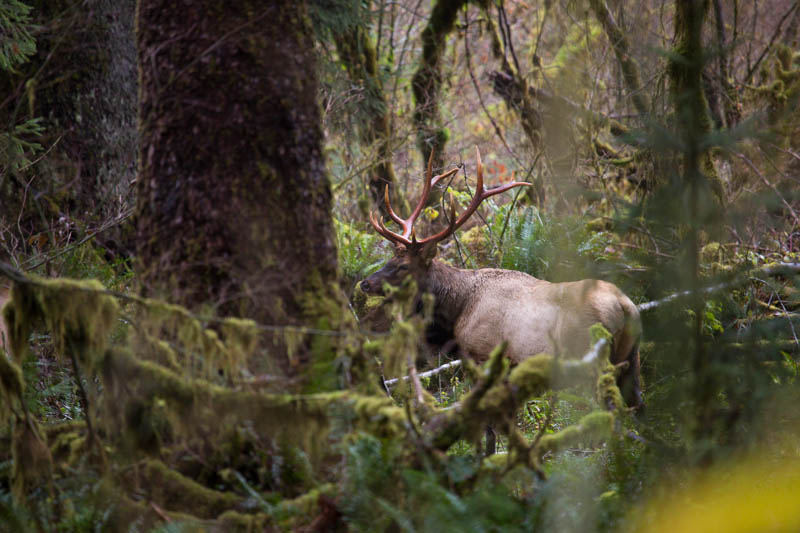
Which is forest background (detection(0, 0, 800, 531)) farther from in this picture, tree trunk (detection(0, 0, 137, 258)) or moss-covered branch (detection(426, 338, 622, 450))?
tree trunk (detection(0, 0, 137, 258))

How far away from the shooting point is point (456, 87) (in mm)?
13438

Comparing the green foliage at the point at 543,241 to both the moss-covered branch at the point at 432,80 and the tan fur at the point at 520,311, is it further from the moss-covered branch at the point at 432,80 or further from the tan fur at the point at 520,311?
the moss-covered branch at the point at 432,80

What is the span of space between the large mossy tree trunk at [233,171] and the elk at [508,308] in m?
2.83

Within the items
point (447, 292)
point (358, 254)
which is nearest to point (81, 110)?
point (358, 254)

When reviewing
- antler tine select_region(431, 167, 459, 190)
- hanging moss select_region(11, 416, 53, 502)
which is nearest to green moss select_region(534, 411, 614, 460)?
hanging moss select_region(11, 416, 53, 502)

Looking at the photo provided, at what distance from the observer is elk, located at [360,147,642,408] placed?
5.58m

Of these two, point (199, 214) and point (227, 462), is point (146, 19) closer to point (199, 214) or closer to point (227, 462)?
point (199, 214)

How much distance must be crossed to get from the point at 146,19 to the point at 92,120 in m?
4.89

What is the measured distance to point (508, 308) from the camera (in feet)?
21.2

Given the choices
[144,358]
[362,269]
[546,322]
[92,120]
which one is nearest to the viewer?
[144,358]

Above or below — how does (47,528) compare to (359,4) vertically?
below

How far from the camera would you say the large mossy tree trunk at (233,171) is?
2.69m

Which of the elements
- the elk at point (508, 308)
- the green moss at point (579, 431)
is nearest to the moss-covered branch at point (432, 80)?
the elk at point (508, 308)

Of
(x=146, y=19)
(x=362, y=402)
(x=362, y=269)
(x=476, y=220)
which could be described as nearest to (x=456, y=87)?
(x=476, y=220)
